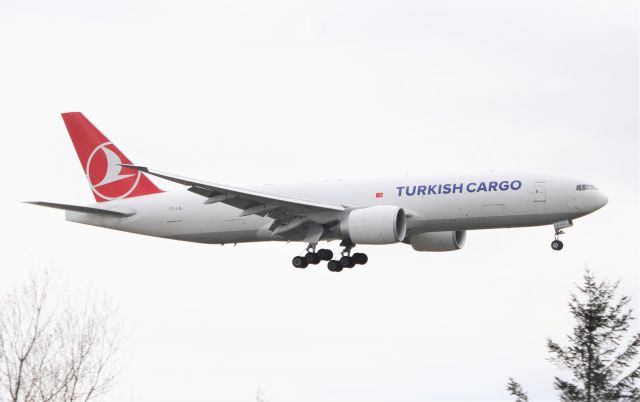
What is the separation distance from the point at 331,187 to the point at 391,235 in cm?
468

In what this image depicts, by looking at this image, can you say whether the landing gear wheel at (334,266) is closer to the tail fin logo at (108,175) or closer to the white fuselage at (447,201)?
the white fuselage at (447,201)

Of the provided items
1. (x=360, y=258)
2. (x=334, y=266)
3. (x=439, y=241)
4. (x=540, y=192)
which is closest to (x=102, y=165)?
(x=334, y=266)

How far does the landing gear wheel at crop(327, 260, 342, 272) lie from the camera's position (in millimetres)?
53250

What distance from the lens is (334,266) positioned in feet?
175

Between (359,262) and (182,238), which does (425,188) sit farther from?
(182,238)

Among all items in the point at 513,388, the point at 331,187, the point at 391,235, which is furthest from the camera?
the point at 331,187

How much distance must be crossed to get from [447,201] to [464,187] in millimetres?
828

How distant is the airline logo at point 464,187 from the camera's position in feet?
164

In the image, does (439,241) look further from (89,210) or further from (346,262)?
(89,210)

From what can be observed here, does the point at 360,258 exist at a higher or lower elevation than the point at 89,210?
lower

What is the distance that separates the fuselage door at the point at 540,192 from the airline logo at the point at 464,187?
0.61 m

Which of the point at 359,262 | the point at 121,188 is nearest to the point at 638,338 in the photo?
the point at 359,262

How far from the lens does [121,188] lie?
5950cm

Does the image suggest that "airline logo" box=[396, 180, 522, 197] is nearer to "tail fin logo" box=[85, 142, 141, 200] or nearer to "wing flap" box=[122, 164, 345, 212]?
"wing flap" box=[122, 164, 345, 212]
